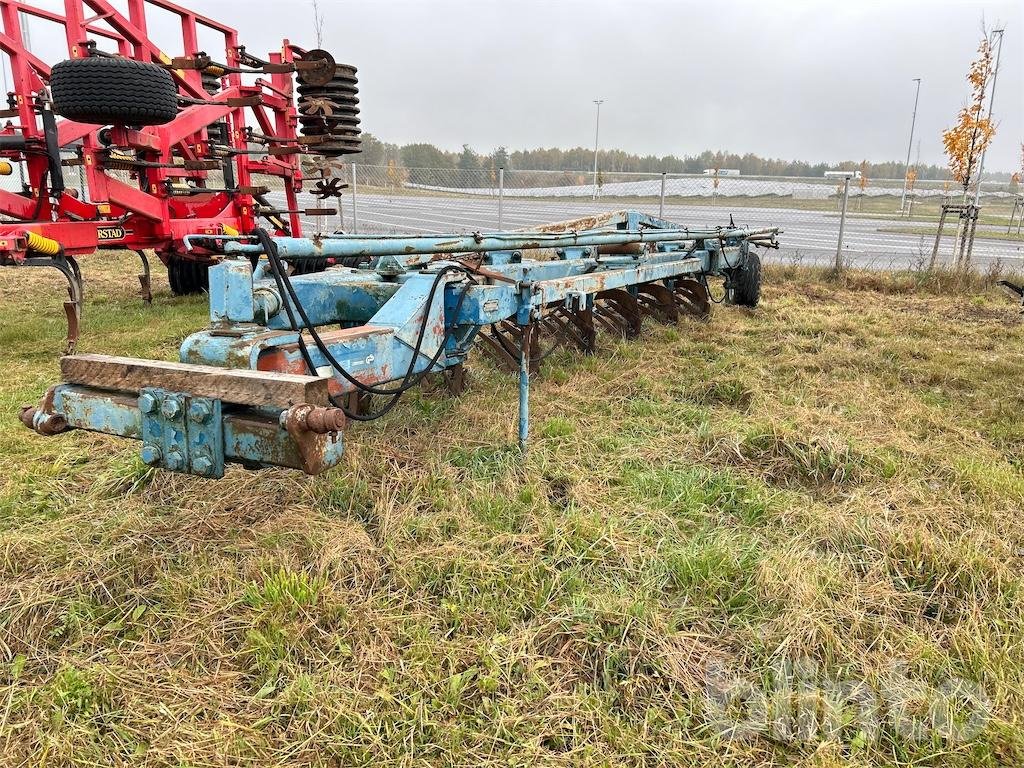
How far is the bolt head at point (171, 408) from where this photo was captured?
223 centimetres

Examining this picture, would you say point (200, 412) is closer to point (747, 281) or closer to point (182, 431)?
point (182, 431)

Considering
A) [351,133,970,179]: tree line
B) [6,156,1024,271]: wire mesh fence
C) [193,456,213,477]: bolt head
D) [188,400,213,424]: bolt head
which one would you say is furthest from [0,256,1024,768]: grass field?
[351,133,970,179]: tree line

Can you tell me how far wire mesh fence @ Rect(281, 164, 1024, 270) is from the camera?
1576 centimetres

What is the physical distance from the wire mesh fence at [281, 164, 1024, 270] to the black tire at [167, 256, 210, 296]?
4.93 metres

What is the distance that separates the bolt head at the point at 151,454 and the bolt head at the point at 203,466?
16 centimetres

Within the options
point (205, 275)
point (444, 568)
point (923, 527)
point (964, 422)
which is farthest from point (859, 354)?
point (205, 275)

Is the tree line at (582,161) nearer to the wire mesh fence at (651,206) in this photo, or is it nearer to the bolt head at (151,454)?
the wire mesh fence at (651,206)

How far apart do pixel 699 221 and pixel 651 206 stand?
4.14 metres

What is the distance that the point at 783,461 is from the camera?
365 centimetres

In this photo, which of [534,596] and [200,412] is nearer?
[200,412]

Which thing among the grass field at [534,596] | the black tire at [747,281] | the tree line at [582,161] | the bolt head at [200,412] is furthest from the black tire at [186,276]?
the tree line at [582,161]

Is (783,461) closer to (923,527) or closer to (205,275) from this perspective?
(923,527)

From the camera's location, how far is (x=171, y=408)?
2.23 m

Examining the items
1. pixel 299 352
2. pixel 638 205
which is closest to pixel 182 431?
pixel 299 352
